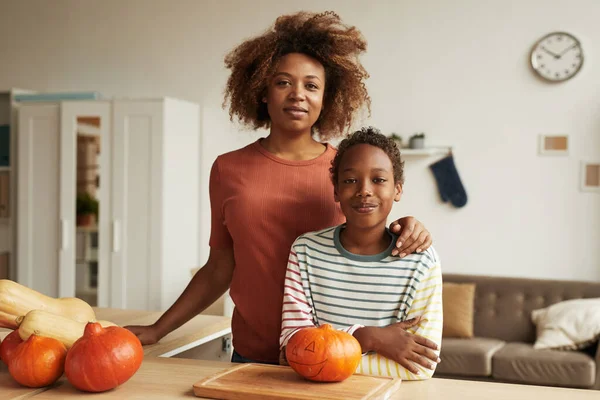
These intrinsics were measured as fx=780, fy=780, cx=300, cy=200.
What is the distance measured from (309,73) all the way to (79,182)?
3644 mm

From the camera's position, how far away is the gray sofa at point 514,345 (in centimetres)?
402

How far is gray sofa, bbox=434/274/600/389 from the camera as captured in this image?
4.02m

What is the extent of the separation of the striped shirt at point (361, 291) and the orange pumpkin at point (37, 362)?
458 mm

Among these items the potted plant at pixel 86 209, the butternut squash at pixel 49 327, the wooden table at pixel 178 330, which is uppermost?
the potted plant at pixel 86 209

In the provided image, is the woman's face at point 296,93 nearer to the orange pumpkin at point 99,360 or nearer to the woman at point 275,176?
the woman at point 275,176

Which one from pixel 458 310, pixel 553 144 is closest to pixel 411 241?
pixel 458 310

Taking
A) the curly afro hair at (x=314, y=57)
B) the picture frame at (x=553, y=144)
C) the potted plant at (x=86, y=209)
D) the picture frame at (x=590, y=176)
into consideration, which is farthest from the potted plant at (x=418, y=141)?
the curly afro hair at (x=314, y=57)

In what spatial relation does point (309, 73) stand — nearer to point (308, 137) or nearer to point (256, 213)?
point (308, 137)

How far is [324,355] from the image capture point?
4.47 feet

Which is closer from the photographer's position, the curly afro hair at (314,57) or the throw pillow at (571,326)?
the curly afro hair at (314,57)

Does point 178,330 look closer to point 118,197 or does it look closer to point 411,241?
point 411,241

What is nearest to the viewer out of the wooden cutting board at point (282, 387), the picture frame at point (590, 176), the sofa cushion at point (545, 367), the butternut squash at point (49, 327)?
the wooden cutting board at point (282, 387)

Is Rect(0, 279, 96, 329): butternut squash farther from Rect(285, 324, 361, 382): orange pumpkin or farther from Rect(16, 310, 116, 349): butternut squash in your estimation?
Rect(285, 324, 361, 382): orange pumpkin

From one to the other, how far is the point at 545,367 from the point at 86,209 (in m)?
3.01
